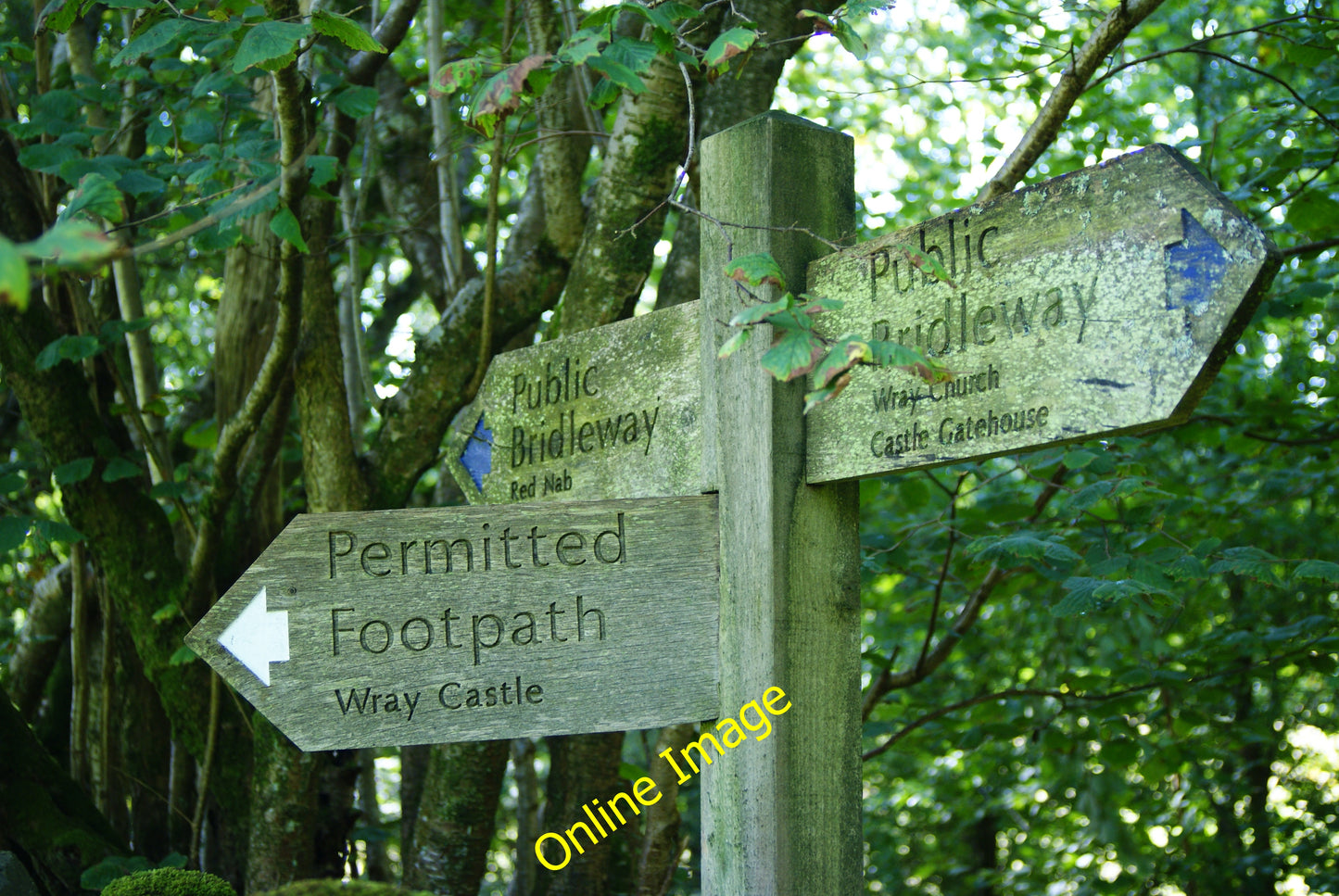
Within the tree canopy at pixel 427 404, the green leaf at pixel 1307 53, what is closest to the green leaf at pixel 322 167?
the tree canopy at pixel 427 404

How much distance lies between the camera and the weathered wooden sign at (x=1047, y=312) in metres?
1.15

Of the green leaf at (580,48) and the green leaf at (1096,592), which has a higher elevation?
the green leaf at (580,48)

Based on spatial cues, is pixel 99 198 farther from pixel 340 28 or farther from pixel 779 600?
pixel 779 600

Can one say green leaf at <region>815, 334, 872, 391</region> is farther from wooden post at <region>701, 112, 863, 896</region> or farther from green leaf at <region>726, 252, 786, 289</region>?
wooden post at <region>701, 112, 863, 896</region>

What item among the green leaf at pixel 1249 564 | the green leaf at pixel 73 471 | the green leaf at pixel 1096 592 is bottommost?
the green leaf at pixel 1096 592

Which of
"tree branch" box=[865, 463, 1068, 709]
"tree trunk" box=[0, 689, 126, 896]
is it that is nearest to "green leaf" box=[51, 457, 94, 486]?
"tree trunk" box=[0, 689, 126, 896]

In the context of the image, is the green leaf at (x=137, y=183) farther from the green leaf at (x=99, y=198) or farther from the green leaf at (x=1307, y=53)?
the green leaf at (x=1307, y=53)

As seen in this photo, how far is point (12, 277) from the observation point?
66 centimetres

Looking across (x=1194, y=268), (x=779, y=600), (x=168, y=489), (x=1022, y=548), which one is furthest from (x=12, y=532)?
(x=1194, y=268)

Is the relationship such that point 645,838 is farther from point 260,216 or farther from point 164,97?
point 164,97

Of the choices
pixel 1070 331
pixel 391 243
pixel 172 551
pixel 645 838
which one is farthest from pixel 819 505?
pixel 391 243

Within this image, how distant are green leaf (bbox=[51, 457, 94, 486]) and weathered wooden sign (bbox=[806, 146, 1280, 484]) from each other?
2440mm

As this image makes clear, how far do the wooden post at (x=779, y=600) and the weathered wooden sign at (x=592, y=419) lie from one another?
0.09 metres

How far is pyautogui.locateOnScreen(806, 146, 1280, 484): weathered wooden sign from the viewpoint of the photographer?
115cm
